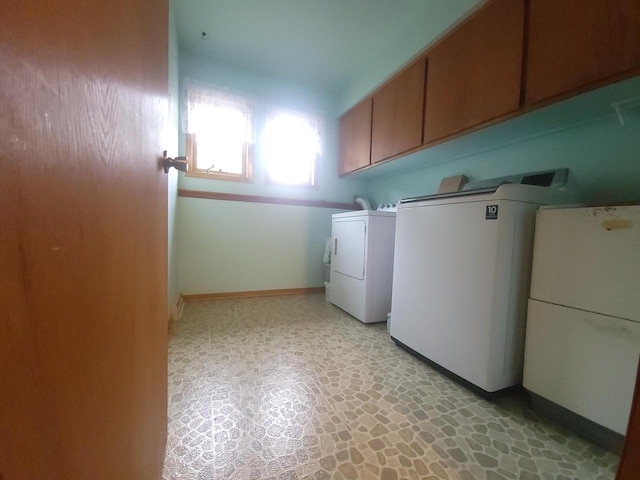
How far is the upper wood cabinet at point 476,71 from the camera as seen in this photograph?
1.21 meters

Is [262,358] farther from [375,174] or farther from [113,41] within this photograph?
[375,174]

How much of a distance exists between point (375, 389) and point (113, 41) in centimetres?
144

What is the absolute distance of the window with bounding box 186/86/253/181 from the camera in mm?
2348

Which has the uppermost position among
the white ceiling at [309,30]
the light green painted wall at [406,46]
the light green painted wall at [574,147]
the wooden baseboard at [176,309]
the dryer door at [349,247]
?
the white ceiling at [309,30]

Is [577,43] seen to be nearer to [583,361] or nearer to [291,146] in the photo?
[583,361]

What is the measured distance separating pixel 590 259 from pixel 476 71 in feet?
3.82

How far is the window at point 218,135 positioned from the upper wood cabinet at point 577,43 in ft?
7.58

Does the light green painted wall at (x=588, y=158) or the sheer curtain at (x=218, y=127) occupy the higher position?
the sheer curtain at (x=218, y=127)

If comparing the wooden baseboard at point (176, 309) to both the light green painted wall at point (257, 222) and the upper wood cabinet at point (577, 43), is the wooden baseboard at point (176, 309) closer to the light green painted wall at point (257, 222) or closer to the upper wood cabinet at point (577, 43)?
the light green painted wall at point (257, 222)

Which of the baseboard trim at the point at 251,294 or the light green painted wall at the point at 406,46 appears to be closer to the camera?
the light green painted wall at the point at 406,46

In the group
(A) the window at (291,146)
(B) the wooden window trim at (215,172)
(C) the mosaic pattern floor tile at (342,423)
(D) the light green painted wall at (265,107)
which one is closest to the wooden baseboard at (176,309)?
(C) the mosaic pattern floor tile at (342,423)

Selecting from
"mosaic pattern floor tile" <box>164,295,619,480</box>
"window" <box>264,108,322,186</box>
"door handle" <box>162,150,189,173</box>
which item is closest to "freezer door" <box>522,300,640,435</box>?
"mosaic pattern floor tile" <box>164,295,619,480</box>

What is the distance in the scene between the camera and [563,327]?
3.17 ft

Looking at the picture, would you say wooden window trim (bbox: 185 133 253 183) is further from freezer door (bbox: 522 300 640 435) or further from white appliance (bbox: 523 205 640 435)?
freezer door (bbox: 522 300 640 435)
